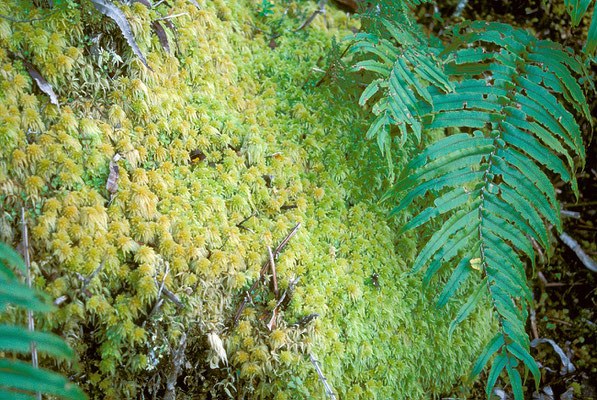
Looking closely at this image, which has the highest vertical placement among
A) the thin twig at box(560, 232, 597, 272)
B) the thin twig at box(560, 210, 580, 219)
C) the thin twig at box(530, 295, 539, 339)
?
the thin twig at box(560, 210, 580, 219)

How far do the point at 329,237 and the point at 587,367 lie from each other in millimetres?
2303

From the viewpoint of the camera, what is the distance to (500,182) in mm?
2596

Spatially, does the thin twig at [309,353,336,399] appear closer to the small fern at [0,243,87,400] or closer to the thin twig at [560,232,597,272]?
the small fern at [0,243,87,400]

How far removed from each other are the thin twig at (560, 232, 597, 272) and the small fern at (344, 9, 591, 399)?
4.63 feet

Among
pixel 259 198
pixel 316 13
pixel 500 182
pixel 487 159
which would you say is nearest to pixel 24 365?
pixel 259 198

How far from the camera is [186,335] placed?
210 cm

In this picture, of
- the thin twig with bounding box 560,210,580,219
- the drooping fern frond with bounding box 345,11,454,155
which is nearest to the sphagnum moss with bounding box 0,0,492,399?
the drooping fern frond with bounding box 345,11,454,155

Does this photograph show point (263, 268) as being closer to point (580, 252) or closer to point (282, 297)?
point (282, 297)

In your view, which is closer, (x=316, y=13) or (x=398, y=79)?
(x=398, y=79)

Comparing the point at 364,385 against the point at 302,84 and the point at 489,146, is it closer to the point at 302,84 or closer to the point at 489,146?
the point at 489,146

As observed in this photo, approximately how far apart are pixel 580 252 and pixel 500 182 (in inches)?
68.7

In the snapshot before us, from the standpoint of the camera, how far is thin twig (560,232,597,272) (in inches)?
145

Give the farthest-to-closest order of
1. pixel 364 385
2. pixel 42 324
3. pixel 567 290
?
pixel 567 290
pixel 364 385
pixel 42 324

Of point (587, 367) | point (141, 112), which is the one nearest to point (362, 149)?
point (141, 112)
